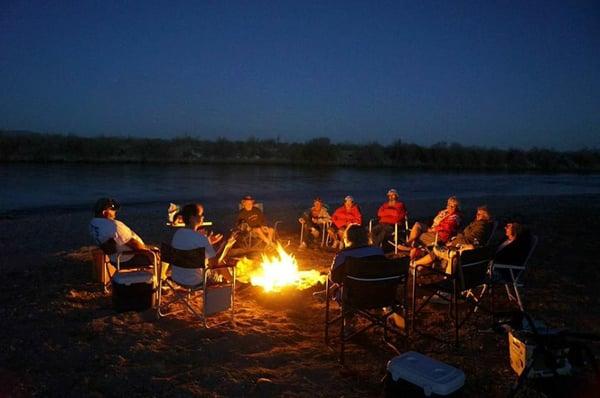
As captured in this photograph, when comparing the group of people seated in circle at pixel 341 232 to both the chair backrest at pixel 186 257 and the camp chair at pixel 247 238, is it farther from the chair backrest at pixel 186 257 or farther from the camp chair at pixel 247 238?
the chair backrest at pixel 186 257

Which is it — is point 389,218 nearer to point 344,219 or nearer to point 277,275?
point 344,219

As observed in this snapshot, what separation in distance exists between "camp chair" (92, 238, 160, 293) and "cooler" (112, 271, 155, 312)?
14cm

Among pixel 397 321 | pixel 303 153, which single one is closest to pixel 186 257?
pixel 397 321

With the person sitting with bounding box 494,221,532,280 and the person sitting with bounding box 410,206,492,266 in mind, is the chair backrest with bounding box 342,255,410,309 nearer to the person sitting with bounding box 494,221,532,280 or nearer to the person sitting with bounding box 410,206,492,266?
the person sitting with bounding box 494,221,532,280

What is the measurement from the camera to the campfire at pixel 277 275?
5343 millimetres

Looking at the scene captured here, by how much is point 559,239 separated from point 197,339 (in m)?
7.26

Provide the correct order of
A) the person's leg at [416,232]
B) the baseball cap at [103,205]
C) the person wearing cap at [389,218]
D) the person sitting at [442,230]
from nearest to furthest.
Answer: the baseball cap at [103,205] → the person sitting at [442,230] → the person's leg at [416,232] → the person wearing cap at [389,218]

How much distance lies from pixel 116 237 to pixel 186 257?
42.6 inches

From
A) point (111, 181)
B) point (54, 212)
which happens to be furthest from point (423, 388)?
point (111, 181)

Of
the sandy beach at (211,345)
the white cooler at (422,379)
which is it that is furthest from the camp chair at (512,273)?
the white cooler at (422,379)

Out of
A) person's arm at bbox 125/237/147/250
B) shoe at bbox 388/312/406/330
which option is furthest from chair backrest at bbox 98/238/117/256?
shoe at bbox 388/312/406/330

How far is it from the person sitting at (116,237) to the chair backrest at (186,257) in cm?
82

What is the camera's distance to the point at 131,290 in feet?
14.2

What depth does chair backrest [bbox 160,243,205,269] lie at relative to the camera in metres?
3.97
